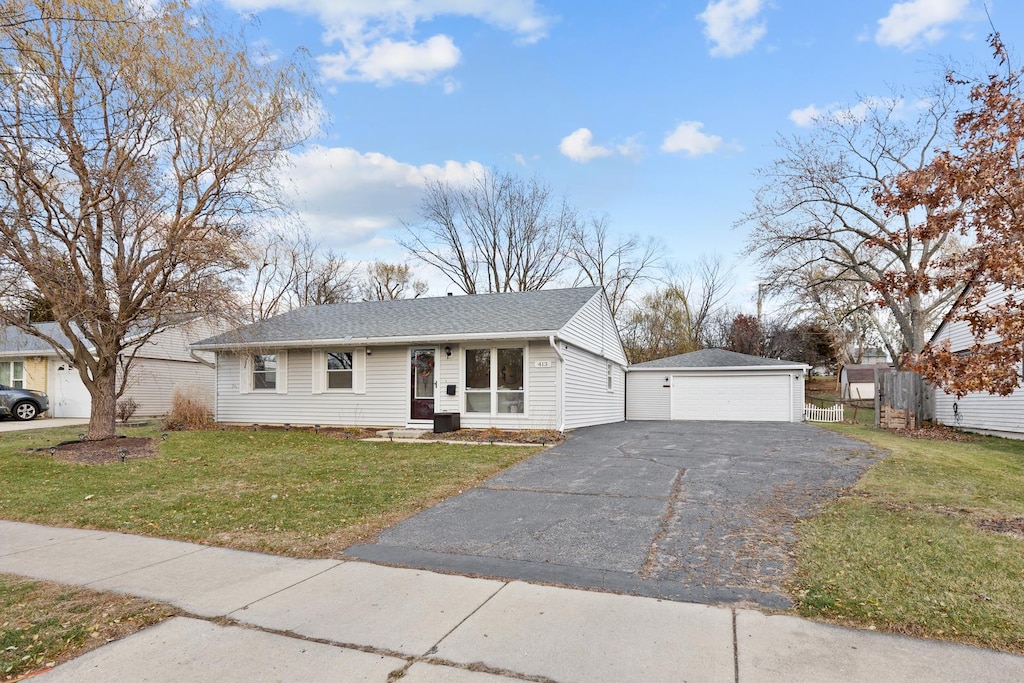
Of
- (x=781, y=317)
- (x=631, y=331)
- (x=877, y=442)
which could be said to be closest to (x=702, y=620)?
(x=877, y=442)

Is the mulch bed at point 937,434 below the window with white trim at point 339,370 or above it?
below

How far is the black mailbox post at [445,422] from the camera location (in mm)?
13227

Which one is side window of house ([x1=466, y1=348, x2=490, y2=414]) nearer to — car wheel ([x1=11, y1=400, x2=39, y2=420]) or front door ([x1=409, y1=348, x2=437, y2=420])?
front door ([x1=409, y1=348, x2=437, y2=420])

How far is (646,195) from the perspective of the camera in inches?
743

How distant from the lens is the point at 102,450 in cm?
1054

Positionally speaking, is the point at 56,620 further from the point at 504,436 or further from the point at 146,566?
the point at 504,436

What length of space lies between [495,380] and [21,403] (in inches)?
651

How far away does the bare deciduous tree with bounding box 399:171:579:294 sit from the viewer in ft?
103

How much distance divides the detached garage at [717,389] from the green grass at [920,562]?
13.1 meters

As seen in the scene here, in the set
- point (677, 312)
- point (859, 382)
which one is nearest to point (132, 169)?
point (677, 312)

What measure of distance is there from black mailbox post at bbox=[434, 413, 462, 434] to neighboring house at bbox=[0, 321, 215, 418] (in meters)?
11.3

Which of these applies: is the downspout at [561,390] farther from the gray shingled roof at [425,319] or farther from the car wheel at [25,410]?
the car wheel at [25,410]

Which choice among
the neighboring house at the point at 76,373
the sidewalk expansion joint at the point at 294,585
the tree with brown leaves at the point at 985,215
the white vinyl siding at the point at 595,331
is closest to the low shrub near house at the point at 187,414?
the neighboring house at the point at 76,373

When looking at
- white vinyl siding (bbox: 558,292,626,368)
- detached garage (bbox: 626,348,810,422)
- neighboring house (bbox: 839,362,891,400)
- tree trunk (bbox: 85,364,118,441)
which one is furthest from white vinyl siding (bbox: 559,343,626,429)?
neighboring house (bbox: 839,362,891,400)
